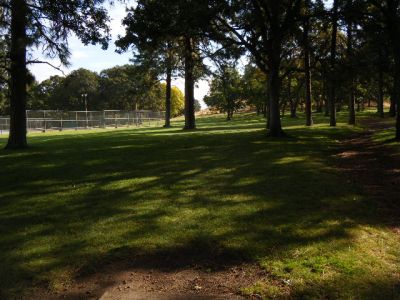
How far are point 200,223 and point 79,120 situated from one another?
142ft

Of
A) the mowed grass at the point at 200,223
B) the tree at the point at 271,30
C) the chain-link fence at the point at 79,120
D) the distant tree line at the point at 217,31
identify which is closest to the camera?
the mowed grass at the point at 200,223

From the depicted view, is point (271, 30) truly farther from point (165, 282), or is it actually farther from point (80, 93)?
point (80, 93)

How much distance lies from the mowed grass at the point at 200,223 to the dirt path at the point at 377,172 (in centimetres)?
32

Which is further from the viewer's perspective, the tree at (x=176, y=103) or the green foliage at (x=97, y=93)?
the tree at (x=176, y=103)

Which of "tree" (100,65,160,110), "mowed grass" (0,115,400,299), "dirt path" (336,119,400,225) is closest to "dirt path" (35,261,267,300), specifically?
"mowed grass" (0,115,400,299)

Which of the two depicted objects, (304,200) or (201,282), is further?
(304,200)

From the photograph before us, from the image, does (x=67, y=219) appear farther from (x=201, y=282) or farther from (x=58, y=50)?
(x=58, y=50)

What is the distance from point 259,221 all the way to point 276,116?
48.5 ft

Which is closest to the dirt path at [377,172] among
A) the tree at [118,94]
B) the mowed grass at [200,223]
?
the mowed grass at [200,223]

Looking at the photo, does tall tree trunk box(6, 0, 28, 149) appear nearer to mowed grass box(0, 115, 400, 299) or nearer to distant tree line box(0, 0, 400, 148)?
distant tree line box(0, 0, 400, 148)

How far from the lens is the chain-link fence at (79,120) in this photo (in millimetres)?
43344

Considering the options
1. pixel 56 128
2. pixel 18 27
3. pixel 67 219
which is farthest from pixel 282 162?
pixel 56 128

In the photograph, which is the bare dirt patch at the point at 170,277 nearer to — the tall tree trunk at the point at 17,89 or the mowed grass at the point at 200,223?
the mowed grass at the point at 200,223

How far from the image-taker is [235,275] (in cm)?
575
